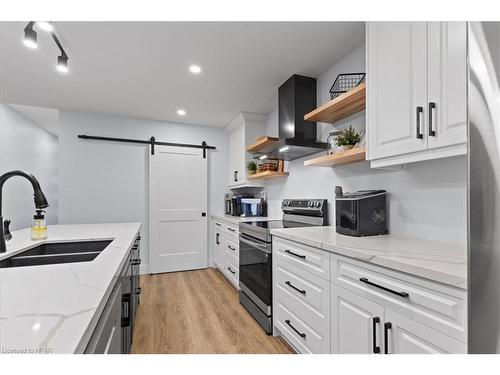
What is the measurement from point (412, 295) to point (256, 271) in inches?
58.7

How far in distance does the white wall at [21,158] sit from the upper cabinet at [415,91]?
4.63 m

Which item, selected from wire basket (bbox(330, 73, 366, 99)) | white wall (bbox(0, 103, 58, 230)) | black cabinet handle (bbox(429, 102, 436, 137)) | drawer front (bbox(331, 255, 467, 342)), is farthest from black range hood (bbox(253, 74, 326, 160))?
white wall (bbox(0, 103, 58, 230))

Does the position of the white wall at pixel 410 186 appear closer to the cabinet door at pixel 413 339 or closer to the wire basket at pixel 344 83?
the wire basket at pixel 344 83

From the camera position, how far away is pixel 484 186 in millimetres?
563

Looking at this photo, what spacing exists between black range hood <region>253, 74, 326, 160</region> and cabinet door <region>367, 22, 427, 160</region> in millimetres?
868

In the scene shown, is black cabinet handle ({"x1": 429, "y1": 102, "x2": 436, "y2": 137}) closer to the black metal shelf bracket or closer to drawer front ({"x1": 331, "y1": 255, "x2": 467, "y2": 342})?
drawer front ({"x1": 331, "y1": 255, "x2": 467, "y2": 342})

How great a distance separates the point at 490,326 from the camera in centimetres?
56

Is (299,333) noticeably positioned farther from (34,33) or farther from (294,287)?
(34,33)

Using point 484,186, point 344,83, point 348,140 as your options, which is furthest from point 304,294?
point 344,83

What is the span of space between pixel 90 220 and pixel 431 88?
412 cm

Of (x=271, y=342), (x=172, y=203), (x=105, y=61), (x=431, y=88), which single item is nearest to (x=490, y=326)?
(x=431, y=88)

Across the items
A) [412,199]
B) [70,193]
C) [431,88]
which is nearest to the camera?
[431,88]

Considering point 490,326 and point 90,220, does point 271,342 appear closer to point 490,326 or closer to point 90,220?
point 490,326
